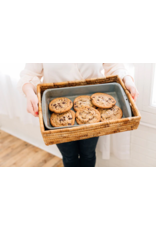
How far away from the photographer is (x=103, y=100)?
0.92 metres

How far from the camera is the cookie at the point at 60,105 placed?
34.3 inches

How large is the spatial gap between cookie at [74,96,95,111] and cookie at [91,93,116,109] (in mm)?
23

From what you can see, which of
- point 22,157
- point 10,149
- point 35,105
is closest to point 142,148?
point 35,105

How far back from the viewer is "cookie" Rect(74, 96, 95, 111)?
91 centimetres

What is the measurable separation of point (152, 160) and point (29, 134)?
117cm

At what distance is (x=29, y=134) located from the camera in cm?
193

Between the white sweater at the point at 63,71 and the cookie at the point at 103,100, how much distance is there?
0.45 feet

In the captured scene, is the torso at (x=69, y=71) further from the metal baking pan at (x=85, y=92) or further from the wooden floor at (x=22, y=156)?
the wooden floor at (x=22, y=156)

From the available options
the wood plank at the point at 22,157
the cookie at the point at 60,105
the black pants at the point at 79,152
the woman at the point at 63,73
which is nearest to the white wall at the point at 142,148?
the black pants at the point at 79,152

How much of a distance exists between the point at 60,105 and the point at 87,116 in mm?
138

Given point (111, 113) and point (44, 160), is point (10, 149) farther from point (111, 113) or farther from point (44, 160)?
point (111, 113)

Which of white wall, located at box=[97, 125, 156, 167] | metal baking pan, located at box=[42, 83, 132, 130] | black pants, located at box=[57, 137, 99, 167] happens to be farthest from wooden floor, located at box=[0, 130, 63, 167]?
metal baking pan, located at box=[42, 83, 132, 130]

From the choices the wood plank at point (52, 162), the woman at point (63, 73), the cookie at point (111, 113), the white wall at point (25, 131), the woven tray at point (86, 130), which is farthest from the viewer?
the white wall at point (25, 131)
